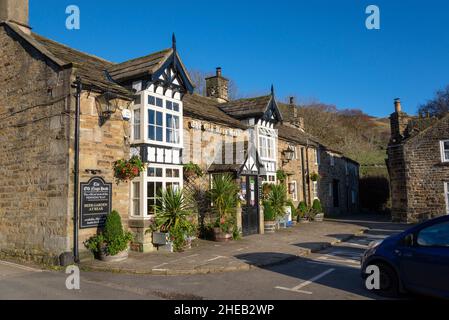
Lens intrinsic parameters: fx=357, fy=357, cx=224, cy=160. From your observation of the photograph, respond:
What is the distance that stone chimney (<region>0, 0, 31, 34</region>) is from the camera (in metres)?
12.5

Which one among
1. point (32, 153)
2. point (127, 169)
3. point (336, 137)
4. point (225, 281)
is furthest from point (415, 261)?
point (336, 137)

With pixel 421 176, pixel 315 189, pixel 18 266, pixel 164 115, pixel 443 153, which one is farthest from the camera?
pixel 315 189

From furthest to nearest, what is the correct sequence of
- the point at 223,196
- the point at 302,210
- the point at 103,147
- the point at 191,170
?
the point at 302,210 → the point at 223,196 → the point at 191,170 → the point at 103,147

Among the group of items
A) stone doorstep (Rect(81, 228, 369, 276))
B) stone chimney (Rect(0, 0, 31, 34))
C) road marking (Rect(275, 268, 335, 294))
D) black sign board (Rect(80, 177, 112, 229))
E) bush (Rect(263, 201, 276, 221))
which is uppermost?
stone chimney (Rect(0, 0, 31, 34))

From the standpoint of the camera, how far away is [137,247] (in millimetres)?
11477

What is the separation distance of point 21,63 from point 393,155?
20.4m

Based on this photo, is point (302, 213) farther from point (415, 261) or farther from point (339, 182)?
point (415, 261)

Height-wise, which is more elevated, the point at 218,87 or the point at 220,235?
the point at 218,87

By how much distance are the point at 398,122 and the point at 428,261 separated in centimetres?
1984

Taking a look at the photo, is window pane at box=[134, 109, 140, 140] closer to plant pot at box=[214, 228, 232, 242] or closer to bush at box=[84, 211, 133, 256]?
bush at box=[84, 211, 133, 256]

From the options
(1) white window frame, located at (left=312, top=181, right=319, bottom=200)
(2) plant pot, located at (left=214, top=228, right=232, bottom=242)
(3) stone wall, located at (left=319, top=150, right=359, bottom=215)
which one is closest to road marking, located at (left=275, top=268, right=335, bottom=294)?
(2) plant pot, located at (left=214, top=228, right=232, bottom=242)

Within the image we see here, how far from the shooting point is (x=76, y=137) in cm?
1019

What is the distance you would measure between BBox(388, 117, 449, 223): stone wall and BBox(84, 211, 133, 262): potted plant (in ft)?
57.8
